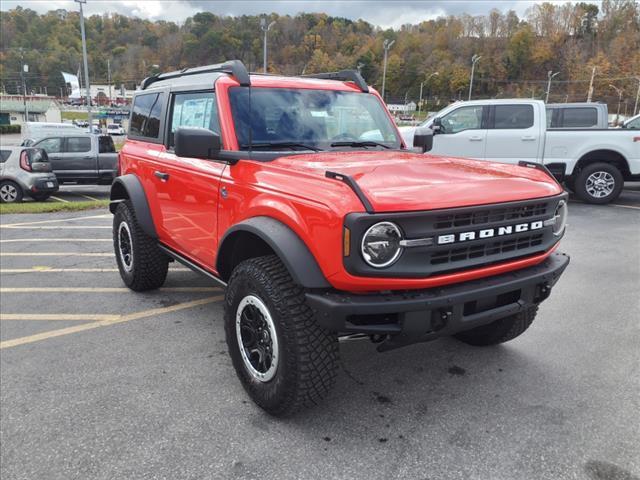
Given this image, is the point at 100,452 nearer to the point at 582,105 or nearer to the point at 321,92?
the point at 321,92

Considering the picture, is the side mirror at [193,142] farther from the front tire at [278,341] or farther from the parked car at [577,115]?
the parked car at [577,115]

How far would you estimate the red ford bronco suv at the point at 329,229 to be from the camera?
2434 millimetres

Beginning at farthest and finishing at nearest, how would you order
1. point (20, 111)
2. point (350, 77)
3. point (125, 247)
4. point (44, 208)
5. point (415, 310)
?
point (20, 111) < point (44, 208) < point (125, 247) < point (350, 77) < point (415, 310)

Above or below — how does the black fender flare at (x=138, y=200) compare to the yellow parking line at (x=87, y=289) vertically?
above

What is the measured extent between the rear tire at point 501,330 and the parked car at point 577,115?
9171 mm

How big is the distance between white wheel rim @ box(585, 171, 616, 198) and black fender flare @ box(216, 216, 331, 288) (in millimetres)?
9131

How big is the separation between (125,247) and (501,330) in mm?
3705

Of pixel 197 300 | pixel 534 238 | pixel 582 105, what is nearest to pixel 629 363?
pixel 534 238

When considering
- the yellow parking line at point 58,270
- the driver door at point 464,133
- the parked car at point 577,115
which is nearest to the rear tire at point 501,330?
the yellow parking line at point 58,270

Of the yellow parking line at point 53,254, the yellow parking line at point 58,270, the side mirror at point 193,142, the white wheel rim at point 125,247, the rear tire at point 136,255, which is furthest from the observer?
the yellow parking line at point 53,254

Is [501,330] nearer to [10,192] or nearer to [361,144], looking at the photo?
[361,144]

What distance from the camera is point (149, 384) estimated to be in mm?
3334

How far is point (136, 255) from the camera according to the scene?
4.84m

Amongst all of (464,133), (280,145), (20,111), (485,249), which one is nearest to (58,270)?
(280,145)
